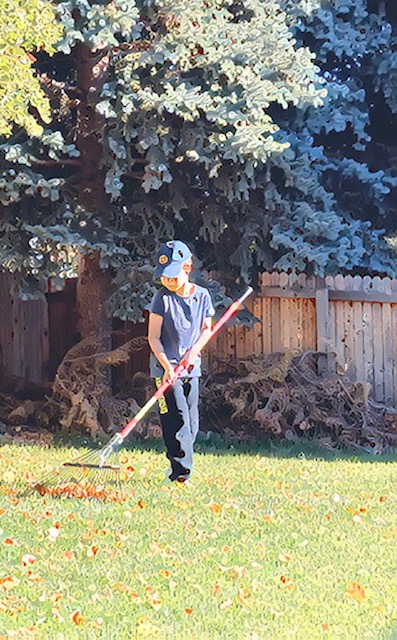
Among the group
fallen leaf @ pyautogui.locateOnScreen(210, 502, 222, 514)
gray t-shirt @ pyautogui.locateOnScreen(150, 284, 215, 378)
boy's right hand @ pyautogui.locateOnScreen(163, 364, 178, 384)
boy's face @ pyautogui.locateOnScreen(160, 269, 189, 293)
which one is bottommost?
fallen leaf @ pyautogui.locateOnScreen(210, 502, 222, 514)

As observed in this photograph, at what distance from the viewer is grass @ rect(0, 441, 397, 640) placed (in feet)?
14.1

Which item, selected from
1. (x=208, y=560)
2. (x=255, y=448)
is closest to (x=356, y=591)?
(x=208, y=560)

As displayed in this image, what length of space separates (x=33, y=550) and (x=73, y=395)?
15.9 feet

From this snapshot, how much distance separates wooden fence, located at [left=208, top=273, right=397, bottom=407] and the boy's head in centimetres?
365

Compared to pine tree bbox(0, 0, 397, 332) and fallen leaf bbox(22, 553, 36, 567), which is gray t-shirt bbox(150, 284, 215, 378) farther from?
pine tree bbox(0, 0, 397, 332)

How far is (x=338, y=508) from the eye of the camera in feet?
21.9

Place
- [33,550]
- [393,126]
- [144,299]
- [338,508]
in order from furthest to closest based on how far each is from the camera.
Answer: [393,126]
[144,299]
[338,508]
[33,550]

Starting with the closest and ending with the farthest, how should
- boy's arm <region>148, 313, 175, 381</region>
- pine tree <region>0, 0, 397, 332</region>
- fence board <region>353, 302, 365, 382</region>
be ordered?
1. boy's arm <region>148, 313, 175, 381</region>
2. pine tree <region>0, 0, 397, 332</region>
3. fence board <region>353, 302, 365, 382</region>

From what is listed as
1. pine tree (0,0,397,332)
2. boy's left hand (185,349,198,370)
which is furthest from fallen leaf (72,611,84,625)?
pine tree (0,0,397,332)

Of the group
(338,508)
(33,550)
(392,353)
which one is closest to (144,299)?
(392,353)

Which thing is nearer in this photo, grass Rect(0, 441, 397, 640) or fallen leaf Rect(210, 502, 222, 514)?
grass Rect(0, 441, 397, 640)

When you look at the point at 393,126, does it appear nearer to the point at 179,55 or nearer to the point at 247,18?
the point at 247,18

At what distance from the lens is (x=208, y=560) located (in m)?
5.30

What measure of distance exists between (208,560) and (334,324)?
224 inches
